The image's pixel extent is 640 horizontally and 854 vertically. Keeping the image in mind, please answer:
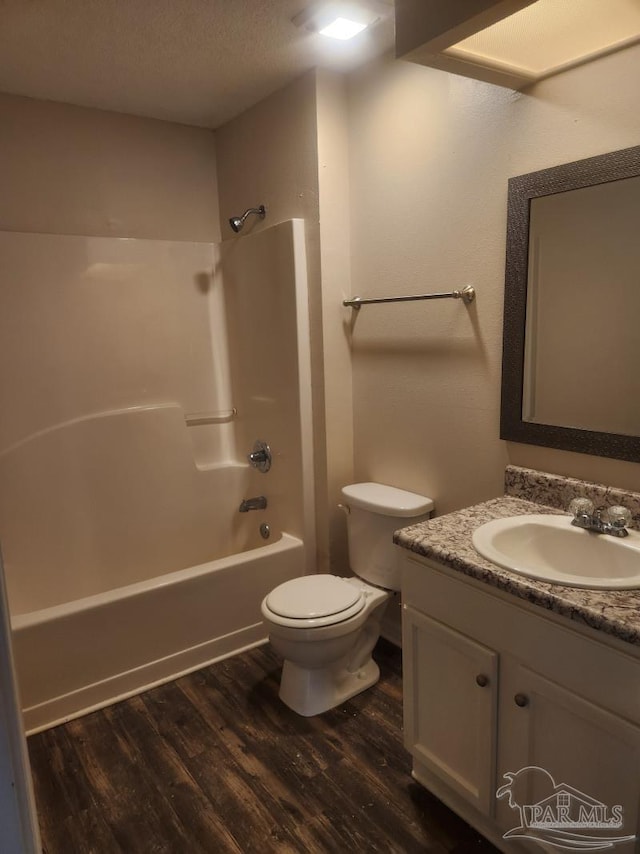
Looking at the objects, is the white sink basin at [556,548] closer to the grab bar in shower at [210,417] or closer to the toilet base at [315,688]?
the toilet base at [315,688]

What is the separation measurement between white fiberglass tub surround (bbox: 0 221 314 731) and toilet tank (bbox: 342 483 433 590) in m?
0.33

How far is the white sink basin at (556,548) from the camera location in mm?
1418

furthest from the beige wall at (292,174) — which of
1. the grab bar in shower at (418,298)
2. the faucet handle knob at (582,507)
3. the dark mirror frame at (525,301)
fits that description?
the faucet handle knob at (582,507)

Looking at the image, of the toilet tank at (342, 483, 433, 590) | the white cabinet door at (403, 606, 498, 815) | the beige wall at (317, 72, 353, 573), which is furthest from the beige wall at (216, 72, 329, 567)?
the white cabinet door at (403, 606, 498, 815)

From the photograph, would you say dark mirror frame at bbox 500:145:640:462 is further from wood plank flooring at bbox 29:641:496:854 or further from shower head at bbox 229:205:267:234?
shower head at bbox 229:205:267:234

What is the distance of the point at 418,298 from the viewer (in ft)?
6.86

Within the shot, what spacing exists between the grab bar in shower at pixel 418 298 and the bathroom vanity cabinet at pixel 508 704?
913mm

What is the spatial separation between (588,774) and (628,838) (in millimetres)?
123

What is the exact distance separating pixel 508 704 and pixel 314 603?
80 centimetres

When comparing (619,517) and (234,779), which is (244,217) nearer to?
(619,517)

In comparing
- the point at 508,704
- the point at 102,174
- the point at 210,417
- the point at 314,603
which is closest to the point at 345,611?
the point at 314,603

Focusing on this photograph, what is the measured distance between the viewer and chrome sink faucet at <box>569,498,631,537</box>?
1.49 meters

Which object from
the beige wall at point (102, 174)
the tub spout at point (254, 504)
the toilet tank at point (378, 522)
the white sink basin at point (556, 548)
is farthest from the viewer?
the tub spout at point (254, 504)

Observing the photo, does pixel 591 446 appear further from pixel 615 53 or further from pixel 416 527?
pixel 615 53
